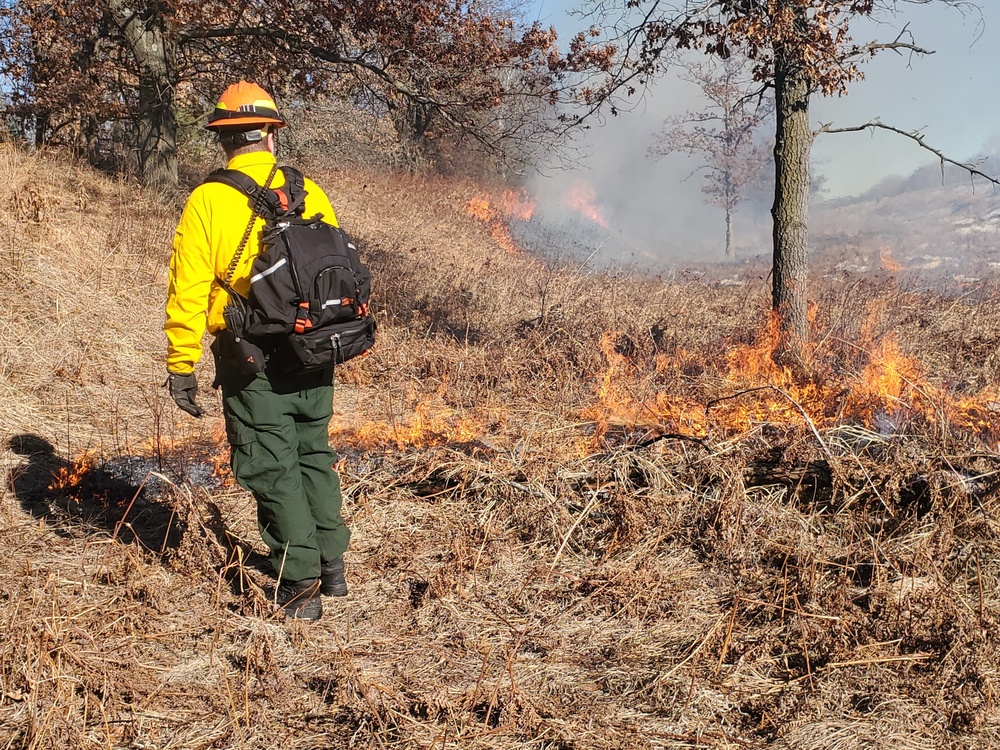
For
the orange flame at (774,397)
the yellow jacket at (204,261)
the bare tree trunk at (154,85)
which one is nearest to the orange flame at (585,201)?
the bare tree trunk at (154,85)

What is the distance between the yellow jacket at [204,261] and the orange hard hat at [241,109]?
Result: 0.61 ft

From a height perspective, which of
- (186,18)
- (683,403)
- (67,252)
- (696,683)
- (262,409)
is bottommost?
(696,683)

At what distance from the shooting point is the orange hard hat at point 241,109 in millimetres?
3348

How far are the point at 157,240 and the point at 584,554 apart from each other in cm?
789

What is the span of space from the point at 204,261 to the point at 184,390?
57cm

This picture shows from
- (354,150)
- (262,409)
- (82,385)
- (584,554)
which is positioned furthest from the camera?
(354,150)

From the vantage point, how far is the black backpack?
324cm

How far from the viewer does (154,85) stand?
1127 cm

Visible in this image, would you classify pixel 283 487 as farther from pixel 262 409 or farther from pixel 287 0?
pixel 287 0

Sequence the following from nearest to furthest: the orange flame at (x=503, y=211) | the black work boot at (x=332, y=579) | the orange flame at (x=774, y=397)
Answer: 1. the black work boot at (x=332, y=579)
2. the orange flame at (x=774, y=397)
3. the orange flame at (x=503, y=211)

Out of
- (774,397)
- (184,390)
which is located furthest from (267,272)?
(774,397)

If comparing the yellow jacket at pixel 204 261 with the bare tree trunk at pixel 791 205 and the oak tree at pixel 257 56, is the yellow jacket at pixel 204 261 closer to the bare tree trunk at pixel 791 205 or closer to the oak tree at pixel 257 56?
the bare tree trunk at pixel 791 205

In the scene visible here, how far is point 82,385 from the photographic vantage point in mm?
6613

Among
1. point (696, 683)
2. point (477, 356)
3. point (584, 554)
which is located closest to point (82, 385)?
point (477, 356)
